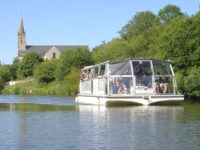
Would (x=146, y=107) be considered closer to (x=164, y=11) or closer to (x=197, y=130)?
(x=197, y=130)

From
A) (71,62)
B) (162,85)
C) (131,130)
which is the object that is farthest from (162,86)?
(71,62)

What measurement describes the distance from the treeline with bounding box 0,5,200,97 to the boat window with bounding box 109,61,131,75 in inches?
383

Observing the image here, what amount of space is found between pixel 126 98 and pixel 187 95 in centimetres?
1569

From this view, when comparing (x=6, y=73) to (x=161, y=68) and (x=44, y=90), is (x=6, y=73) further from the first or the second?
(x=161, y=68)

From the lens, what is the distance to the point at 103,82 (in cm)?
3462

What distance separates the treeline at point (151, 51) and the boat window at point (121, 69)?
973 cm

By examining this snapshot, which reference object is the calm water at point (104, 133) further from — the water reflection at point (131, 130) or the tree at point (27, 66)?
the tree at point (27, 66)

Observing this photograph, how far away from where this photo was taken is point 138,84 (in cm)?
3291

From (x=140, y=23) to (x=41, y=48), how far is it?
8913 centimetres

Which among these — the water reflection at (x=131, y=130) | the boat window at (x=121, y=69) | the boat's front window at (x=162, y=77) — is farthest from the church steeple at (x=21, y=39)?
the water reflection at (x=131, y=130)

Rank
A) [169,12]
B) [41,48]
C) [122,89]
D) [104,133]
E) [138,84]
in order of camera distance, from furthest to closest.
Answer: [41,48] < [169,12] < [122,89] < [138,84] < [104,133]

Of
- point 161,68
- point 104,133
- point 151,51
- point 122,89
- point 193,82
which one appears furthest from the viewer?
point 151,51

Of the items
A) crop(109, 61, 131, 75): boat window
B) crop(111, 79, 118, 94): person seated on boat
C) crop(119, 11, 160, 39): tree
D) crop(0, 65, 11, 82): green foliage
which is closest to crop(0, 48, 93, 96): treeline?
crop(119, 11, 160, 39): tree

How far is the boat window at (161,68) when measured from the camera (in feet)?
111
